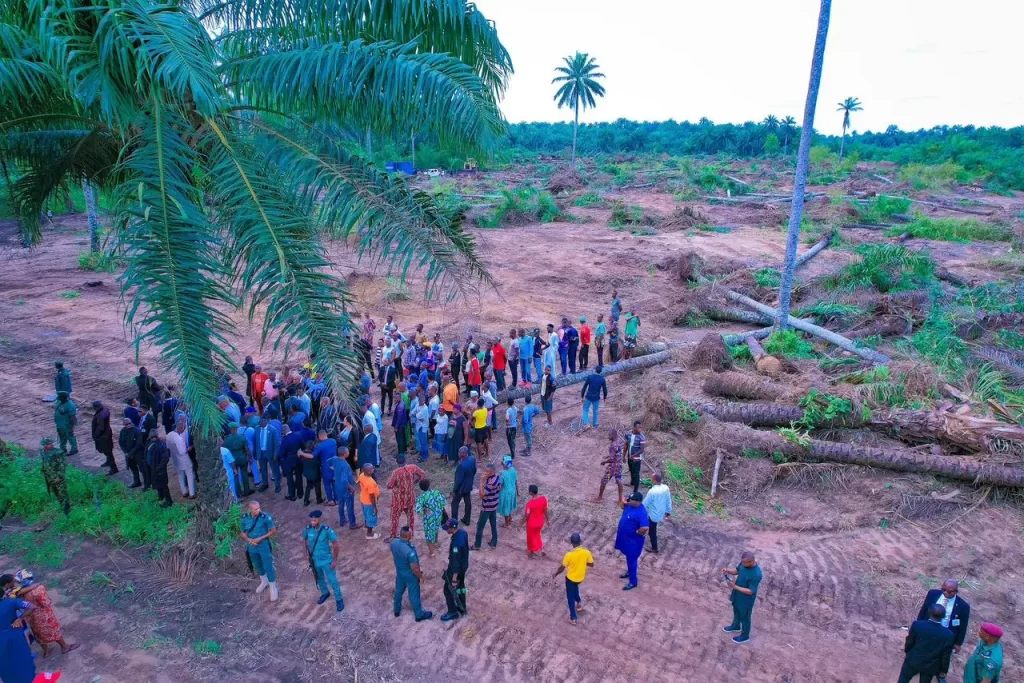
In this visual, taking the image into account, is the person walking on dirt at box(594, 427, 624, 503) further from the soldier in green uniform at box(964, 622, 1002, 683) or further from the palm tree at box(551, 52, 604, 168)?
the palm tree at box(551, 52, 604, 168)

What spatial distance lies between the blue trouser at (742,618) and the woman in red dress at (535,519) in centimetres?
257

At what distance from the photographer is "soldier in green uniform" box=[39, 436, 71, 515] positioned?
9.36 meters

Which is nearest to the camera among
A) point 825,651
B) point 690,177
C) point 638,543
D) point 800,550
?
point 825,651

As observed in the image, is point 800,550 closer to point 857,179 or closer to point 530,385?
point 530,385

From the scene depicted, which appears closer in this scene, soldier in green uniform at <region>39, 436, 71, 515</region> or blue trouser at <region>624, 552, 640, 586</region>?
blue trouser at <region>624, 552, 640, 586</region>

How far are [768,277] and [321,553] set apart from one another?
18748 mm

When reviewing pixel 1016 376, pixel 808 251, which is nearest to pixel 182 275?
pixel 1016 376

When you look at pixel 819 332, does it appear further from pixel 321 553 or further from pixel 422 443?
pixel 321 553

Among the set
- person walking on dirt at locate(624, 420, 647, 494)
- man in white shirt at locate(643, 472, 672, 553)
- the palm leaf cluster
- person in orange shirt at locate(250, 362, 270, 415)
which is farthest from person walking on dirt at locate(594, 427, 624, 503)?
person in orange shirt at locate(250, 362, 270, 415)

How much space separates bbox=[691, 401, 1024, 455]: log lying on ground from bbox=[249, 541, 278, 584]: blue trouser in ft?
25.8

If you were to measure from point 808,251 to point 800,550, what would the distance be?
791 inches

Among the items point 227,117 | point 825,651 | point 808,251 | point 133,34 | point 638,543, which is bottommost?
point 825,651

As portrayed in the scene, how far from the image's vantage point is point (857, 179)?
163 ft

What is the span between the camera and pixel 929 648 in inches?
241
